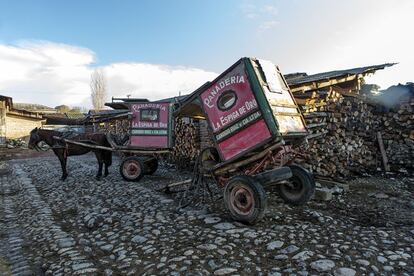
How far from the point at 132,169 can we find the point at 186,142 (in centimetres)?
318

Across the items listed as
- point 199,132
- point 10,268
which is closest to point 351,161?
point 199,132

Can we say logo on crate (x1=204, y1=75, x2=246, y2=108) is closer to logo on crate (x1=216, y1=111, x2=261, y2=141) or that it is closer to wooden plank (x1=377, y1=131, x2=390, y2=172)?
logo on crate (x1=216, y1=111, x2=261, y2=141)

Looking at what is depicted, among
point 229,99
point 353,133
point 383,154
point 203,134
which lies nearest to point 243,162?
point 229,99

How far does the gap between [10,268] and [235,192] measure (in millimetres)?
3461

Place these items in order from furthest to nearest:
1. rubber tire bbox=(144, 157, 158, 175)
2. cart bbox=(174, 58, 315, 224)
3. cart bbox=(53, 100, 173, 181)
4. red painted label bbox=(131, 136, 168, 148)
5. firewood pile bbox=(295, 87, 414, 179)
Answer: rubber tire bbox=(144, 157, 158, 175), red painted label bbox=(131, 136, 168, 148), cart bbox=(53, 100, 173, 181), firewood pile bbox=(295, 87, 414, 179), cart bbox=(174, 58, 315, 224)

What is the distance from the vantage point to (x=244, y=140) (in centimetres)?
519

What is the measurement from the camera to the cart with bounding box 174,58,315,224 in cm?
489

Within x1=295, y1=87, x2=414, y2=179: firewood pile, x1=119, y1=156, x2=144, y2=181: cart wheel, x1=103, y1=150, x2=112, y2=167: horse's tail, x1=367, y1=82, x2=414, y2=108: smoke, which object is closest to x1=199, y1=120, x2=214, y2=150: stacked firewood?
x1=119, y1=156, x2=144, y2=181: cart wheel

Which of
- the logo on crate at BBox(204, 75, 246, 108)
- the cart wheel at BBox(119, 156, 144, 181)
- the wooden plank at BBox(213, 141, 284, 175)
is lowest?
the cart wheel at BBox(119, 156, 144, 181)

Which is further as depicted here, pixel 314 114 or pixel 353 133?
pixel 353 133

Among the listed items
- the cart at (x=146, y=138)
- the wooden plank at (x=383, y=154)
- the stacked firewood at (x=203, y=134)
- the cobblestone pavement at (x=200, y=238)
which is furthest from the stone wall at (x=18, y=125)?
the wooden plank at (x=383, y=154)

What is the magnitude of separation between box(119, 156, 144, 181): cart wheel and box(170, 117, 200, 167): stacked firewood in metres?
2.31

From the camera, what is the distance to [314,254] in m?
3.92

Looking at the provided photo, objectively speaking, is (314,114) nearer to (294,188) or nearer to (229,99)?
(294,188)
